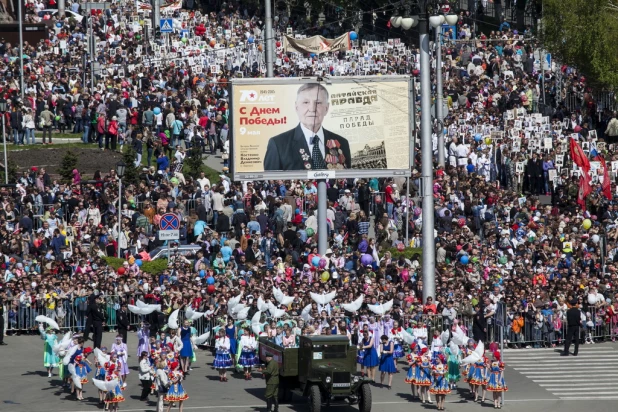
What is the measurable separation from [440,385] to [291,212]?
1379cm

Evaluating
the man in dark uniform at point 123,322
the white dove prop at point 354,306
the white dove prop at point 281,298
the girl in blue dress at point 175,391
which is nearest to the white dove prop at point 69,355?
the girl in blue dress at point 175,391

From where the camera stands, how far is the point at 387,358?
110ft

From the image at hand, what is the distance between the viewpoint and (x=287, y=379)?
1239 inches

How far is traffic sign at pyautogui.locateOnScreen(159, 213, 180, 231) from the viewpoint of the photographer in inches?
1563

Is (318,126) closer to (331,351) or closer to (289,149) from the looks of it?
(289,149)

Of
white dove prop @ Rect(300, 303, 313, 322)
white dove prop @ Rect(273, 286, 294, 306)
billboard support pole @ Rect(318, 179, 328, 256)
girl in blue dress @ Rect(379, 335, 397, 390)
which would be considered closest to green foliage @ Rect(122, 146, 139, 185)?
billboard support pole @ Rect(318, 179, 328, 256)

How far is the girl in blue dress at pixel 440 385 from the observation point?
1231 inches

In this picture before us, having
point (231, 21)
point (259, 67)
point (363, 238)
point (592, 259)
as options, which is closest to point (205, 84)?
point (259, 67)

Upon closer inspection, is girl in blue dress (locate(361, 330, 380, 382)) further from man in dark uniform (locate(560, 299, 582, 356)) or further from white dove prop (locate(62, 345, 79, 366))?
white dove prop (locate(62, 345, 79, 366))

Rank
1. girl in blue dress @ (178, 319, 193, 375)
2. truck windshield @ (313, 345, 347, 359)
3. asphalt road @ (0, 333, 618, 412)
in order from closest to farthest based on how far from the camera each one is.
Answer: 1. truck windshield @ (313, 345, 347, 359)
2. asphalt road @ (0, 333, 618, 412)
3. girl in blue dress @ (178, 319, 193, 375)

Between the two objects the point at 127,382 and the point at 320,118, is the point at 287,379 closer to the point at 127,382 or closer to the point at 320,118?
the point at 127,382

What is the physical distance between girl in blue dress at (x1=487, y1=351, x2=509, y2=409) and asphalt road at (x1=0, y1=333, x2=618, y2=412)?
290 millimetres

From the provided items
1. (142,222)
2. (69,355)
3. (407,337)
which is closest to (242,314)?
(407,337)

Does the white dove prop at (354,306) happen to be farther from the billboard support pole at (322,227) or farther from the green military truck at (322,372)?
the billboard support pole at (322,227)
